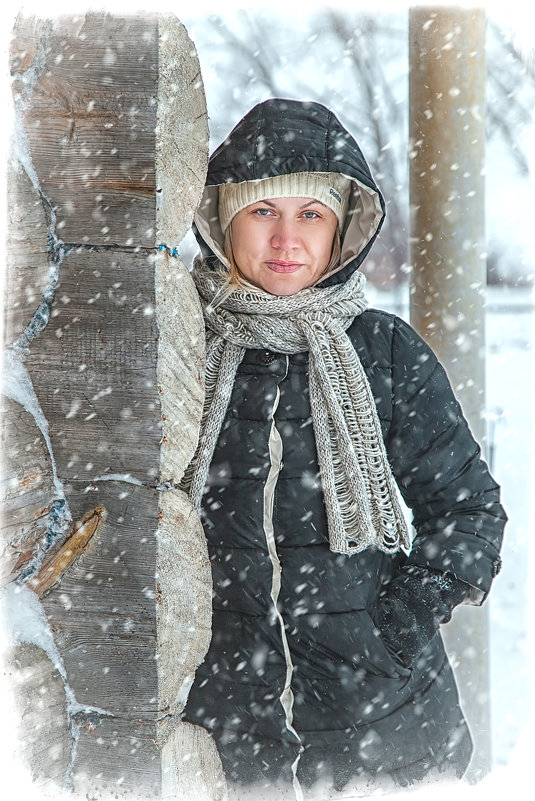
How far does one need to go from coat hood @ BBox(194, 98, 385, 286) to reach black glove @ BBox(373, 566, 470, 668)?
749 millimetres

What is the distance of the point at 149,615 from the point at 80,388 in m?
0.45

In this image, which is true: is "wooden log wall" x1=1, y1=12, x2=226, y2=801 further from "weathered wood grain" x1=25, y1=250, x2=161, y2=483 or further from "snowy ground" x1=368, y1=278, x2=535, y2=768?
"snowy ground" x1=368, y1=278, x2=535, y2=768

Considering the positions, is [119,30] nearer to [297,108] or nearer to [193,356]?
[297,108]

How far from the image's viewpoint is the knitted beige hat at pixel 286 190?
176 centimetres

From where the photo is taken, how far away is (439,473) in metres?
1.87

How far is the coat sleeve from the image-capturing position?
185 cm

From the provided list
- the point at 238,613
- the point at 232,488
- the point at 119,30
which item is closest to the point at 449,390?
the point at 232,488

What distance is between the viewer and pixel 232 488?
69.3 inches

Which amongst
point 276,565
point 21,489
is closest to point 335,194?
point 276,565

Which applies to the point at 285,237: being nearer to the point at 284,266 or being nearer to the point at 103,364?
the point at 284,266

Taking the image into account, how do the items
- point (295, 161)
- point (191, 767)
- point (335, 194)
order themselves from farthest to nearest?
point (335, 194)
point (295, 161)
point (191, 767)

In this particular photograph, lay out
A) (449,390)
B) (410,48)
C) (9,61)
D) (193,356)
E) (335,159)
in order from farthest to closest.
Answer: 1. (410,48)
2. (449,390)
3. (335,159)
4. (193,356)
5. (9,61)

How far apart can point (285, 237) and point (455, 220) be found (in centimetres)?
121

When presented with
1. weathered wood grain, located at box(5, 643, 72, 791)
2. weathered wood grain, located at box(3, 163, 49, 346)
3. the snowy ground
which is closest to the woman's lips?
weathered wood grain, located at box(3, 163, 49, 346)
